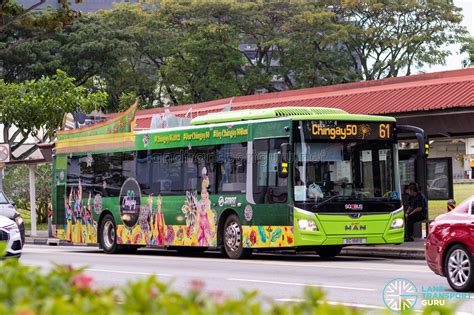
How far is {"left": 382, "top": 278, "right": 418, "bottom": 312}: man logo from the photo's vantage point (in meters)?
12.1

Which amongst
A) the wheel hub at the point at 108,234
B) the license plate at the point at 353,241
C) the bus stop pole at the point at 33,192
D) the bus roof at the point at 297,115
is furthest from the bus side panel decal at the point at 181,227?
the bus stop pole at the point at 33,192

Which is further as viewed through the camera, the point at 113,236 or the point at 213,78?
the point at 213,78

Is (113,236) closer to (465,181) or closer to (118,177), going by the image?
(118,177)

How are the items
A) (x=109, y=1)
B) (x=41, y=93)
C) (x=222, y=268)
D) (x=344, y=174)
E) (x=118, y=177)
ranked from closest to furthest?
1. (x=222, y=268)
2. (x=344, y=174)
3. (x=118, y=177)
4. (x=41, y=93)
5. (x=109, y=1)

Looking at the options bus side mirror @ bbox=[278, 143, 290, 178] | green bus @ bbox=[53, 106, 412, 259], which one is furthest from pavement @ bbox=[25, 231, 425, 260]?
bus side mirror @ bbox=[278, 143, 290, 178]

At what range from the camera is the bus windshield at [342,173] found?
68.6ft

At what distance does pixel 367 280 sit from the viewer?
15867mm

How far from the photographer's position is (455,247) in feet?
45.6

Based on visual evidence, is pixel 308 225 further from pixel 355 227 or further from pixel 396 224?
pixel 396 224

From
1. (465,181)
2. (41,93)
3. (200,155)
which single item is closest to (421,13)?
(465,181)

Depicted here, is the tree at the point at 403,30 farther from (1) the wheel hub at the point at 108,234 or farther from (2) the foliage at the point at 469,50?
(1) the wheel hub at the point at 108,234

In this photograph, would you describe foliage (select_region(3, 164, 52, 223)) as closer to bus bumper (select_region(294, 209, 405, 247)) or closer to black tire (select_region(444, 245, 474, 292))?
bus bumper (select_region(294, 209, 405, 247))

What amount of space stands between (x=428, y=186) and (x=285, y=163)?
26.6 feet

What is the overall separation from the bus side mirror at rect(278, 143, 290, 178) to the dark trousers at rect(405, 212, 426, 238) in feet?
19.8
